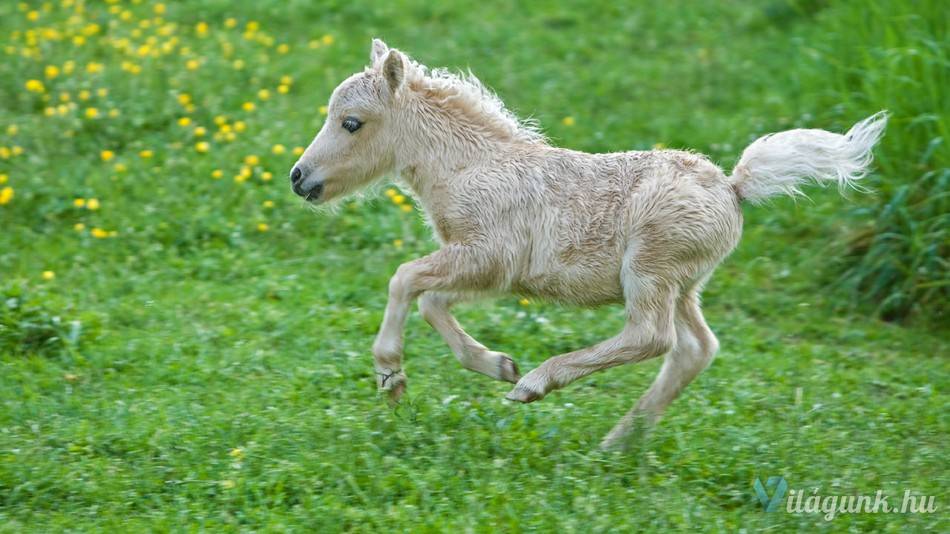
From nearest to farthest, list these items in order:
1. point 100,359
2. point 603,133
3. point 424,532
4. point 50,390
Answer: point 424,532 → point 50,390 → point 100,359 → point 603,133

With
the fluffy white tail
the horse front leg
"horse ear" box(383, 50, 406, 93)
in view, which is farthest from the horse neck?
the fluffy white tail

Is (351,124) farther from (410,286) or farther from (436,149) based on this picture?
(410,286)

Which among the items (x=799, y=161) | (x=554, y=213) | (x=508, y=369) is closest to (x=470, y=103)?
(x=554, y=213)

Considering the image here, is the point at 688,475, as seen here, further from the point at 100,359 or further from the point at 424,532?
the point at 100,359

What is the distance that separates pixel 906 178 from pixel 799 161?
3.20 metres

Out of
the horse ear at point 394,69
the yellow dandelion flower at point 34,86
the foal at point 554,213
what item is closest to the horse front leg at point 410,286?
the foal at point 554,213

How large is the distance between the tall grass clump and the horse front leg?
3716 millimetres

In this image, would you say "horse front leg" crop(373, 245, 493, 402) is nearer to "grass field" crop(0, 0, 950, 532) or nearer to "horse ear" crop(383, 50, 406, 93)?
"grass field" crop(0, 0, 950, 532)

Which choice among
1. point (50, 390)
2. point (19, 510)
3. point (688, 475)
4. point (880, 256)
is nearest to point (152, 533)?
point (19, 510)

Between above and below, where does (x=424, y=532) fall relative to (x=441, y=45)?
below

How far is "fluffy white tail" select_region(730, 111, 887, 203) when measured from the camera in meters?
6.14

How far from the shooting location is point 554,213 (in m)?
6.28

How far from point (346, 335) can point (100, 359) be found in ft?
4.94

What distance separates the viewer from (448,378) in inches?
277
